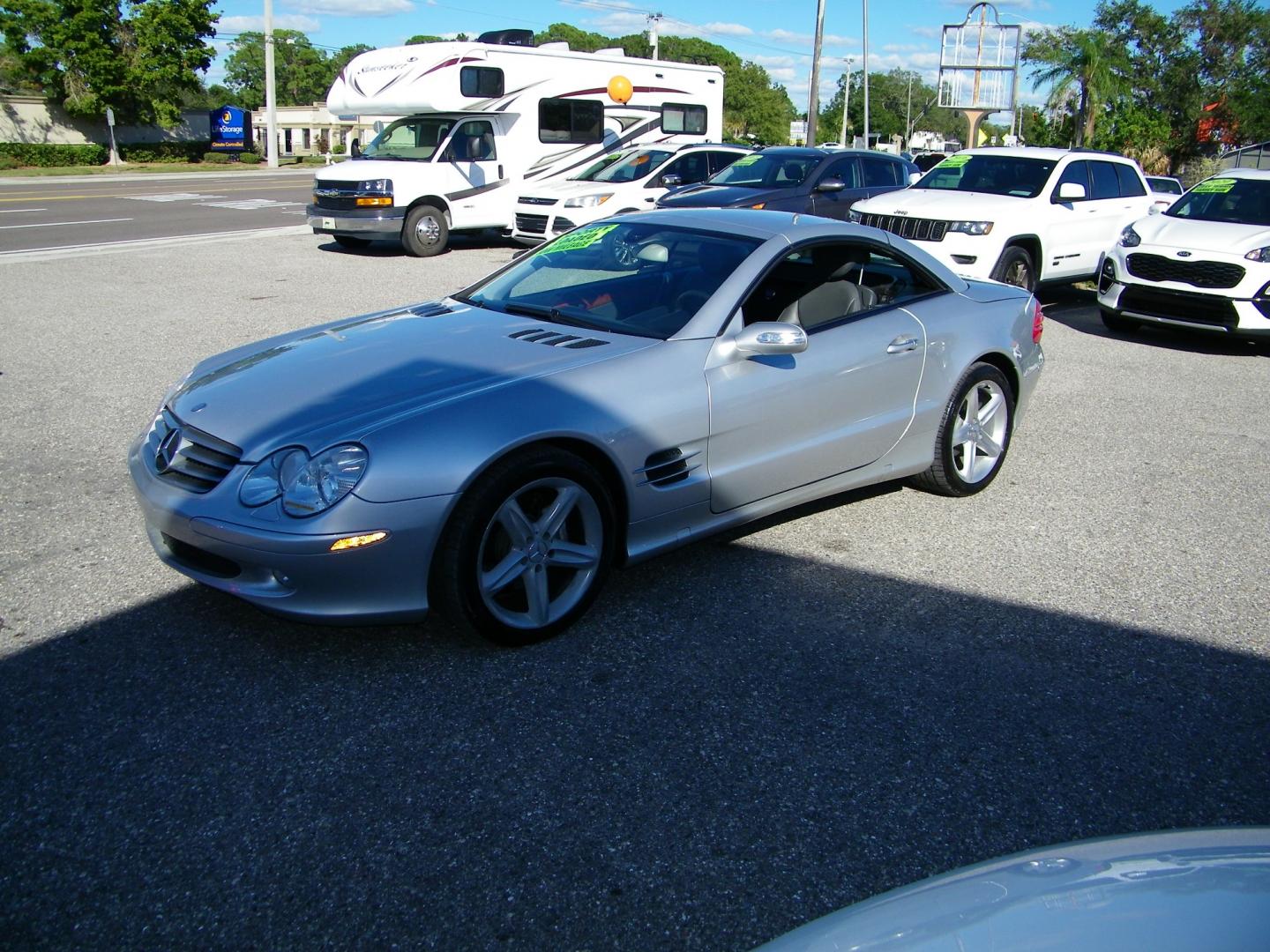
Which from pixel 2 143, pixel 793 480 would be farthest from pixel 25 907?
pixel 2 143

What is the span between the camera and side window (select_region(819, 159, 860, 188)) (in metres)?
14.3

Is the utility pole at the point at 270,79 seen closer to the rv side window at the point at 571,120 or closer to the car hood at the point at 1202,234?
the rv side window at the point at 571,120

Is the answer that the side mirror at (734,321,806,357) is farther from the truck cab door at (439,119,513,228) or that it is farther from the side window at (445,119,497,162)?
the side window at (445,119,497,162)

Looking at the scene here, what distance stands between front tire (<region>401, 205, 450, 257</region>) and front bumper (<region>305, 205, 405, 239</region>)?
0.15 metres

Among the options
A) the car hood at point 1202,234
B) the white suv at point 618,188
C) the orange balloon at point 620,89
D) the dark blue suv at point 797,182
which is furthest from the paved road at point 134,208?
the car hood at point 1202,234

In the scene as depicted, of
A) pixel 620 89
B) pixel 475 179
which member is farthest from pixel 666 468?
pixel 620 89

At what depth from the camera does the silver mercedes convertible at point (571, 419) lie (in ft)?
11.8

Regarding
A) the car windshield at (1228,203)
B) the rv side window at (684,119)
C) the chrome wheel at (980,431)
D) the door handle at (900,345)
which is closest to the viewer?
the door handle at (900,345)

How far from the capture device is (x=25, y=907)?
103 inches

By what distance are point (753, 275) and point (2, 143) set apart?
157 feet

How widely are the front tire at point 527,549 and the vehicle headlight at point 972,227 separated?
8.44m

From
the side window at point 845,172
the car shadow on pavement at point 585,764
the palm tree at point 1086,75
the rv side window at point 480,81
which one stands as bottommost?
the car shadow on pavement at point 585,764

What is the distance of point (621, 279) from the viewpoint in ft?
16.4

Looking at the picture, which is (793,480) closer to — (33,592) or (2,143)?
(33,592)
